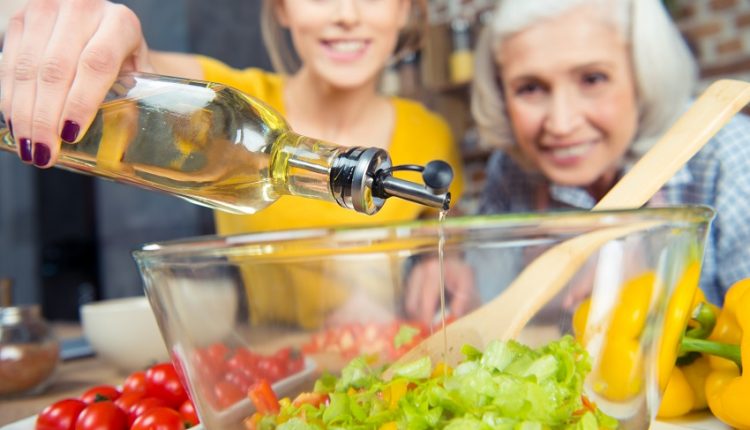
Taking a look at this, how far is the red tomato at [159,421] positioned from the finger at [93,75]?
0.72 ft

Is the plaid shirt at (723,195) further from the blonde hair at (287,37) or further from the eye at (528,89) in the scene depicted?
the blonde hair at (287,37)

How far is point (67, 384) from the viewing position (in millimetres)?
812

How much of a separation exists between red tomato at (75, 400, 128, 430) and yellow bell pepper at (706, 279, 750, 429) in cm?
46

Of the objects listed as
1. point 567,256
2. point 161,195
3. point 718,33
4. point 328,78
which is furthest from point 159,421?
point 718,33

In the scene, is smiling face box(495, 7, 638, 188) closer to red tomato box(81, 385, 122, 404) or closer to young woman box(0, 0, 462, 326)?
young woman box(0, 0, 462, 326)

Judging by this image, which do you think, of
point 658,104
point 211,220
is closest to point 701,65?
point 658,104

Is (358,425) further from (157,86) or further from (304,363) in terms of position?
(157,86)

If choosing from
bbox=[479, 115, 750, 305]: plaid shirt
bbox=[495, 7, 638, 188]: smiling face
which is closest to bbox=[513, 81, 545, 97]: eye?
bbox=[495, 7, 638, 188]: smiling face

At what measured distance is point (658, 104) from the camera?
4.05 feet

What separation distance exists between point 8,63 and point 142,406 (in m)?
0.29

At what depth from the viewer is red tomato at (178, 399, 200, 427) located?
521 mm

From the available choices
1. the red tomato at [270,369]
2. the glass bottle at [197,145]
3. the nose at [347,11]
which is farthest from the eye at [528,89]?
the red tomato at [270,369]

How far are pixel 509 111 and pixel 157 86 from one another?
101cm

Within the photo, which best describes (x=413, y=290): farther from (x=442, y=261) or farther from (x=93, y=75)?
(x=93, y=75)
